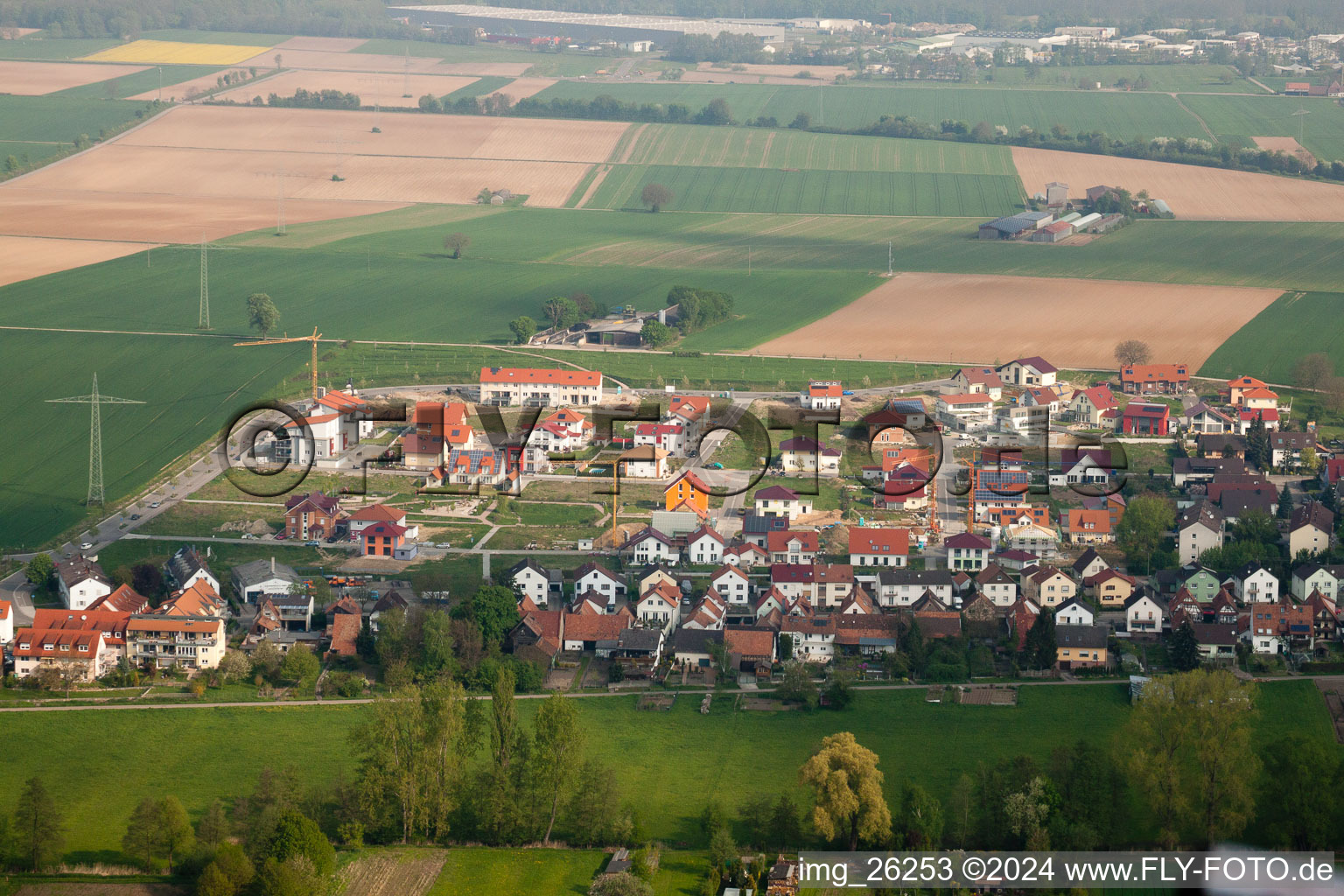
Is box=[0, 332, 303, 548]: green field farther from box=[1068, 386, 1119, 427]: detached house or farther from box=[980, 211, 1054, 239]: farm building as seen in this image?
box=[980, 211, 1054, 239]: farm building

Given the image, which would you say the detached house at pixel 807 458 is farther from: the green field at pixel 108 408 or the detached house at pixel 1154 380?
the green field at pixel 108 408

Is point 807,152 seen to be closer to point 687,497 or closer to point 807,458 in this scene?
point 807,458

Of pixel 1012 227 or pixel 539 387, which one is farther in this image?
pixel 1012 227

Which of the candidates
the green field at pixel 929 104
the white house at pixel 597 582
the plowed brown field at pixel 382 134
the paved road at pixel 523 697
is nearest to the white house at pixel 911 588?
the paved road at pixel 523 697

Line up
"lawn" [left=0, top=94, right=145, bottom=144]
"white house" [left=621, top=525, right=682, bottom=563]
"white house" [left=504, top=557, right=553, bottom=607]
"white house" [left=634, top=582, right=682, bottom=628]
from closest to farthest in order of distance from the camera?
"white house" [left=634, top=582, right=682, bottom=628]
"white house" [left=504, top=557, right=553, bottom=607]
"white house" [left=621, top=525, right=682, bottom=563]
"lawn" [left=0, top=94, right=145, bottom=144]

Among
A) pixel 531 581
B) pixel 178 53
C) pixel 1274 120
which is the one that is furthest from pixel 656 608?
pixel 178 53

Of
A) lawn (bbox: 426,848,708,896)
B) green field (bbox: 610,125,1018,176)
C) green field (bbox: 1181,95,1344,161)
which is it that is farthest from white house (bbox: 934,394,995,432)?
green field (bbox: 1181,95,1344,161)

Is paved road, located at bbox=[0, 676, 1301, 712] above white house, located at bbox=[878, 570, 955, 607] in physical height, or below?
below
